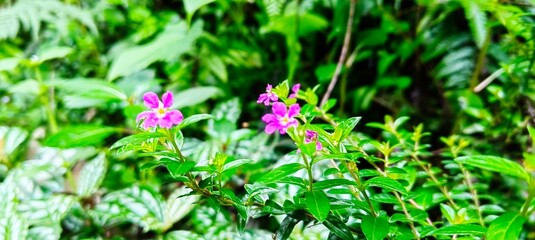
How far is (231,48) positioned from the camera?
1.32m

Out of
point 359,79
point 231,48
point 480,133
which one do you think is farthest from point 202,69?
point 480,133

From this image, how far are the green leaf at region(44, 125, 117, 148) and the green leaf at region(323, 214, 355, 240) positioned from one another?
506 millimetres

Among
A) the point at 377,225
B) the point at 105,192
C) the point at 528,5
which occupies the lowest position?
the point at 105,192

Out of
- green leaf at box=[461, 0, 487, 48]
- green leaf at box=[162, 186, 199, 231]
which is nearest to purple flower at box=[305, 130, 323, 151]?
green leaf at box=[162, 186, 199, 231]

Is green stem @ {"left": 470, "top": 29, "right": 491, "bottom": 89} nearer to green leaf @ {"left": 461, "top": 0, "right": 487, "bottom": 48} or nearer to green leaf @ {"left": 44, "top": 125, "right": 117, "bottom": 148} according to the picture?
green leaf @ {"left": 461, "top": 0, "right": 487, "bottom": 48}

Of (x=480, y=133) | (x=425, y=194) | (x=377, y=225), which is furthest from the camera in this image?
(x=480, y=133)

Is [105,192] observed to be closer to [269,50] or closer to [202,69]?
[202,69]

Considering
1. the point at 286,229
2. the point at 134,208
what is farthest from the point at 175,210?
the point at 286,229

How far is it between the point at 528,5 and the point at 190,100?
0.82m

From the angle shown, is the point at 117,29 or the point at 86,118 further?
the point at 117,29

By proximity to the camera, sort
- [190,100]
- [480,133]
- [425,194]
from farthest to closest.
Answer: [480,133]
[190,100]
[425,194]

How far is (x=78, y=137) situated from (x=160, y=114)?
0.40 m

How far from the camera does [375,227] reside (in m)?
0.47

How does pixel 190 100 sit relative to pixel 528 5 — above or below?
below
